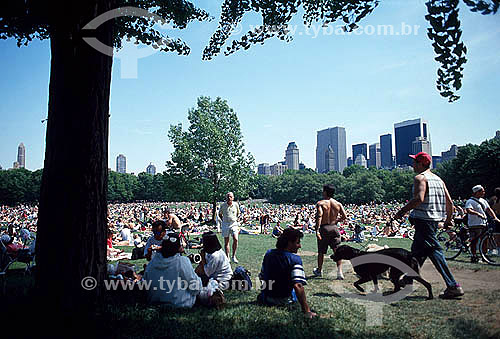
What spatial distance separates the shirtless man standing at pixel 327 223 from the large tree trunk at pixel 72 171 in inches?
156

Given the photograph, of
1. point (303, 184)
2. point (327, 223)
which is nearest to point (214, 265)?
point (327, 223)

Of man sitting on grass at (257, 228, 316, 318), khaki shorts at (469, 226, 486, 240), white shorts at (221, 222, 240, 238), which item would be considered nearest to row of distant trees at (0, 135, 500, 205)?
white shorts at (221, 222, 240, 238)

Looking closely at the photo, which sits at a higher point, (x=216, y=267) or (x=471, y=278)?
(x=216, y=267)

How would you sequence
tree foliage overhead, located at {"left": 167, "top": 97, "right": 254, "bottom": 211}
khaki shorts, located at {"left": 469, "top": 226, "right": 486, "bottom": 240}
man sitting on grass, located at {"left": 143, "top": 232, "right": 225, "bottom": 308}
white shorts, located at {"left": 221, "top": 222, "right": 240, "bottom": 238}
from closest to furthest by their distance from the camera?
1. man sitting on grass, located at {"left": 143, "top": 232, "right": 225, "bottom": 308}
2. khaki shorts, located at {"left": 469, "top": 226, "right": 486, "bottom": 240}
3. white shorts, located at {"left": 221, "top": 222, "right": 240, "bottom": 238}
4. tree foliage overhead, located at {"left": 167, "top": 97, "right": 254, "bottom": 211}

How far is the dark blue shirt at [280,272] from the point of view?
13.1ft

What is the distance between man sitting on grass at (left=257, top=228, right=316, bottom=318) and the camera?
4.03m

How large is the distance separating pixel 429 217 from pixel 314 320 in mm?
2010

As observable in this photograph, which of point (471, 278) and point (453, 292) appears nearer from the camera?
point (453, 292)

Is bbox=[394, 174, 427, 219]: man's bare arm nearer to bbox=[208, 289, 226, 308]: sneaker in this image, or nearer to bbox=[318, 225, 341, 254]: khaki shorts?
bbox=[318, 225, 341, 254]: khaki shorts

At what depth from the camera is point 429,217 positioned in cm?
441

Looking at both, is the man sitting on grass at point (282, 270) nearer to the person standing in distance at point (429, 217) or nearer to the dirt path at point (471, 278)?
the person standing in distance at point (429, 217)

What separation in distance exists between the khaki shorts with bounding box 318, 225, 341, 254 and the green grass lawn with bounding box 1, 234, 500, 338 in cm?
177

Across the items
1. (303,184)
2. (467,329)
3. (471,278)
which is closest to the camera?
(467,329)

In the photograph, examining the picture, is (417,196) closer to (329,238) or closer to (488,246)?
(329,238)
